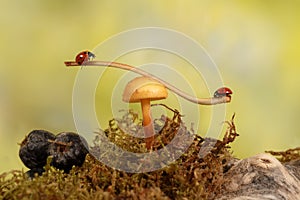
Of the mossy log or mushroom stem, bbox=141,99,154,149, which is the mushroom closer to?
mushroom stem, bbox=141,99,154,149

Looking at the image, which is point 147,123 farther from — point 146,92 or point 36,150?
point 36,150

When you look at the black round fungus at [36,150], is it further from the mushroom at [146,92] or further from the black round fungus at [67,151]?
the mushroom at [146,92]

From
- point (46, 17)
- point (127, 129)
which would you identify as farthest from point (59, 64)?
point (127, 129)

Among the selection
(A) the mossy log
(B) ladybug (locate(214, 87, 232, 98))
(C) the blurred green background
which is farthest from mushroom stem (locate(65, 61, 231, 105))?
(C) the blurred green background

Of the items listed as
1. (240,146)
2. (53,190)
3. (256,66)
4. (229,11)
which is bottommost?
(240,146)

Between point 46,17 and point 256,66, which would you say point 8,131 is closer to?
point 46,17

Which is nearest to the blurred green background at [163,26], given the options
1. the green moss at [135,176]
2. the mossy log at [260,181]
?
the green moss at [135,176]
